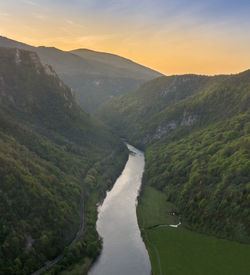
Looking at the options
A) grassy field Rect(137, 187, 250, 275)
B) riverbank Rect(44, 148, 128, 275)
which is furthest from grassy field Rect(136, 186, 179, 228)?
riverbank Rect(44, 148, 128, 275)

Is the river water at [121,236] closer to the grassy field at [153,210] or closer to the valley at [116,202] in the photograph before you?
the valley at [116,202]

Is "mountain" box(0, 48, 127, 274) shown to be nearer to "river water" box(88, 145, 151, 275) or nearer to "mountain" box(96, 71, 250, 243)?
"river water" box(88, 145, 151, 275)

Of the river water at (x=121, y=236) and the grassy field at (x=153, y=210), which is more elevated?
the grassy field at (x=153, y=210)

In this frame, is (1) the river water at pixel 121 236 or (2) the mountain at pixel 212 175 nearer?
(1) the river water at pixel 121 236

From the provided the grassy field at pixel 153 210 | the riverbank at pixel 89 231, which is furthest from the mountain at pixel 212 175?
the riverbank at pixel 89 231

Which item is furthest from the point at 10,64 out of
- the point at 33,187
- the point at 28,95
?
the point at 33,187

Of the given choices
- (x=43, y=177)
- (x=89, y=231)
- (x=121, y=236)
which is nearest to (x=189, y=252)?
(x=121, y=236)

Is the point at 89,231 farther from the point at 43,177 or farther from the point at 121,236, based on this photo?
the point at 43,177
